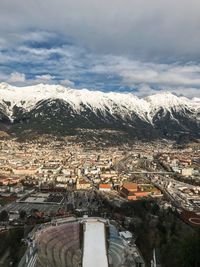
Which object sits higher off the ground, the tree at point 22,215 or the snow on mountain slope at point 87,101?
the snow on mountain slope at point 87,101

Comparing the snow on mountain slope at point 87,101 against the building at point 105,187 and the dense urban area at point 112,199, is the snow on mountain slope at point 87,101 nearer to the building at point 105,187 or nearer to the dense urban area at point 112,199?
the dense urban area at point 112,199

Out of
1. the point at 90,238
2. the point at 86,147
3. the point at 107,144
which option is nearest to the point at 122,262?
the point at 90,238

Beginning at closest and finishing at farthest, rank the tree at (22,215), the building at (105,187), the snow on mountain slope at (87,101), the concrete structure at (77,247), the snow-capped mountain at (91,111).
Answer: the concrete structure at (77,247), the tree at (22,215), the building at (105,187), the snow-capped mountain at (91,111), the snow on mountain slope at (87,101)

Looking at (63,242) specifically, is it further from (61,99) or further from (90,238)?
(61,99)

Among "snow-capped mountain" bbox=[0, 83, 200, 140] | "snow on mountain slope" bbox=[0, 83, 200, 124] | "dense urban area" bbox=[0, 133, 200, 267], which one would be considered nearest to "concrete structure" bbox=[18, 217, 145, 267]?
"dense urban area" bbox=[0, 133, 200, 267]

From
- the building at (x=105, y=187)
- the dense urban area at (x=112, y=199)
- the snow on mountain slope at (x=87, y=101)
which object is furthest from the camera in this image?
the snow on mountain slope at (x=87, y=101)

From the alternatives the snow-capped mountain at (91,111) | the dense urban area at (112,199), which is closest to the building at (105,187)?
the dense urban area at (112,199)

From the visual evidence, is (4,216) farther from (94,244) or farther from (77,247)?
(94,244)
